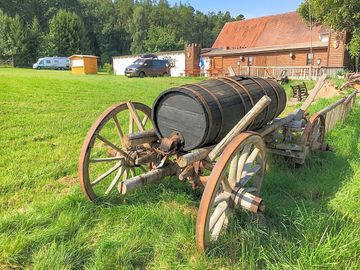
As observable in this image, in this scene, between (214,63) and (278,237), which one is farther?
(214,63)

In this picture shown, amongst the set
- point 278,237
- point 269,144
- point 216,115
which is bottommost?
point 278,237

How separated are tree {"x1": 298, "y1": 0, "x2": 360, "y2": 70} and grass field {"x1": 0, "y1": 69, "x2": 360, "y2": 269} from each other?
61.7 ft

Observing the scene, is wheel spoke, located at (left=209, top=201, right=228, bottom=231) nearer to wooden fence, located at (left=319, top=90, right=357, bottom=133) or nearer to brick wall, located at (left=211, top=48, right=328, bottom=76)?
wooden fence, located at (left=319, top=90, right=357, bottom=133)

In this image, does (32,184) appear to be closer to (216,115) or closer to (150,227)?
(150,227)

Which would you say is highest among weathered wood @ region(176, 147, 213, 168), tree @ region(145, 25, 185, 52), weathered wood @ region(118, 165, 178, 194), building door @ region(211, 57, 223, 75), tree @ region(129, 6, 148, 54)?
tree @ region(129, 6, 148, 54)

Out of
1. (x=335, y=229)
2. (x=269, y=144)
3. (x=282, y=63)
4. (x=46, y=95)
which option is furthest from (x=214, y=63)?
(x=335, y=229)

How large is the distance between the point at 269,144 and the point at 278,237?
7.54 ft

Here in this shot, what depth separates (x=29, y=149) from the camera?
542 centimetres

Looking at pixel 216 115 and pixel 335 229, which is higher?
pixel 216 115

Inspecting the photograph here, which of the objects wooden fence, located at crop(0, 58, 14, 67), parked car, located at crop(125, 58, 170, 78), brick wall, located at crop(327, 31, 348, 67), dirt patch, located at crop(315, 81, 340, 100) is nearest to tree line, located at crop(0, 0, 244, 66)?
wooden fence, located at crop(0, 58, 14, 67)

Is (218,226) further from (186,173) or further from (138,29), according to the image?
(138,29)

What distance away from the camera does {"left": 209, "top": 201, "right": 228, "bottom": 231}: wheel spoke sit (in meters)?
2.90

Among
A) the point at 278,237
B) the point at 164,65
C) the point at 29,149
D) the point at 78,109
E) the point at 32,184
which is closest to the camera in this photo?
the point at 278,237

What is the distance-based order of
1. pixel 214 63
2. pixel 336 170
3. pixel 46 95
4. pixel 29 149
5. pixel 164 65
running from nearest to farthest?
pixel 336 170, pixel 29 149, pixel 46 95, pixel 164 65, pixel 214 63
